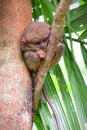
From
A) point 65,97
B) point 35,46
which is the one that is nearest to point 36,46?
point 35,46

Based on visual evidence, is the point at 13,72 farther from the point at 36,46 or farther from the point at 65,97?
the point at 65,97

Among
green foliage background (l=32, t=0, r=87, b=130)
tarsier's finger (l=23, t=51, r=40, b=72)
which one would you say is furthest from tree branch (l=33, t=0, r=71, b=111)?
green foliage background (l=32, t=0, r=87, b=130)

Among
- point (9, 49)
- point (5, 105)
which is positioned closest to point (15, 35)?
point (9, 49)

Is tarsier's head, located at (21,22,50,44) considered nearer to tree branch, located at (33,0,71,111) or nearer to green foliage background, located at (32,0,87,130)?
tree branch, located at (33,0,71,111)

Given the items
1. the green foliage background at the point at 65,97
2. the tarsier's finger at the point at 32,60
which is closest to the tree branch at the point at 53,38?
the tarsier's finger at the point at 32,60

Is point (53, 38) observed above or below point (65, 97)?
above
